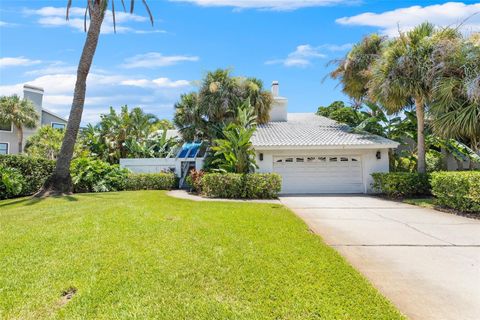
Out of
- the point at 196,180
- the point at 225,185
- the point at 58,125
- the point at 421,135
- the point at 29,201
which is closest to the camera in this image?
the point at 29,201

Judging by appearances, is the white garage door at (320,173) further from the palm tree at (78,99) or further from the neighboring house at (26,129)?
the neighboring house at (26,129)

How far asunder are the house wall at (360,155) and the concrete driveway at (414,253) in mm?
5858

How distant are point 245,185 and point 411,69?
9050mm

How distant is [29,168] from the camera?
14570 millimetres

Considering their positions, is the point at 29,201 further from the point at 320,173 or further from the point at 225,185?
the point at 320,173

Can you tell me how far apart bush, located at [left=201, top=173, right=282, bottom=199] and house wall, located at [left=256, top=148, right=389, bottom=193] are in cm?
244

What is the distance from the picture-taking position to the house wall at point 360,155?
52.2ft

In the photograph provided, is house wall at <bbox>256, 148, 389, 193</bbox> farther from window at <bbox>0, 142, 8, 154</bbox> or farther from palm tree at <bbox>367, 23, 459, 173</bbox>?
window at <bbox>0, 142, 8, 154</bbox>

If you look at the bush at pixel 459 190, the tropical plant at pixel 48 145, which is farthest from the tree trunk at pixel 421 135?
the tropical plant at pixel 48 145

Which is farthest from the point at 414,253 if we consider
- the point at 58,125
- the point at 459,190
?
the point at 58,125

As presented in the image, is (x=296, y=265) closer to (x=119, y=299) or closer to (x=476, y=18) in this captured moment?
(x=119, y=299)

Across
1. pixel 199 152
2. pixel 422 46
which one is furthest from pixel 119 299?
pixel 199 152

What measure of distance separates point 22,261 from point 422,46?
624 inches

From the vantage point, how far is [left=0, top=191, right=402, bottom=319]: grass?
3371 mm
